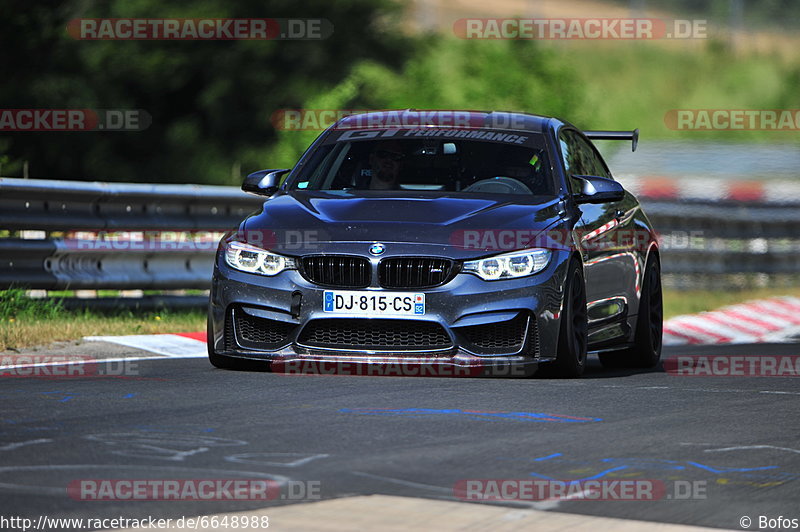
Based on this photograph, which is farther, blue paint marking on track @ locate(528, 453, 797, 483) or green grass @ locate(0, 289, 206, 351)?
green grass @ locate(0, 289, 206, 351)

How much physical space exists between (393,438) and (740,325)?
1116cm

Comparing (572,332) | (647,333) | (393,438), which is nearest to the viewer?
(393,438)

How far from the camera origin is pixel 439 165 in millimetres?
10508

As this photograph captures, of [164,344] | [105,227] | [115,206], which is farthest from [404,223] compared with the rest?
[115,206]

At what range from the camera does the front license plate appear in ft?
30.4

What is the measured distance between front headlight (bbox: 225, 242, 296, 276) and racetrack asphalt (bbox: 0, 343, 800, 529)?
0.60 meters

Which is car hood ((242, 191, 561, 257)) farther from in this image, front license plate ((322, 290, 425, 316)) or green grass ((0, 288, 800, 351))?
green grass ((0, 288, 800, 351))

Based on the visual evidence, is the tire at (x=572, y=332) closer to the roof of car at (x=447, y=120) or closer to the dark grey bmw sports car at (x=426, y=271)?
the dark grey bmw sports car at (x=426, y=271)

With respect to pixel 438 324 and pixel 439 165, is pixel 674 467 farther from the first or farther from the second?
pixel 439 165

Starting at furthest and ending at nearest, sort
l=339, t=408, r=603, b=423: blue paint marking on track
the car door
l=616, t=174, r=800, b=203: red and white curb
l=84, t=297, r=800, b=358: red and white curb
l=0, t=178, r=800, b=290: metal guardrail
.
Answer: l=616, t=174, r=800, b=203: red and white curb → l=0, t=178, r=800, b=290: metal guardrail → l=84, t=297, r=800, b=358: red and white curb → the car door → l=339, t=408, r=603, b=423: blue paint marking on track

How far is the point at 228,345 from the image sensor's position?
→ 9.65 meters

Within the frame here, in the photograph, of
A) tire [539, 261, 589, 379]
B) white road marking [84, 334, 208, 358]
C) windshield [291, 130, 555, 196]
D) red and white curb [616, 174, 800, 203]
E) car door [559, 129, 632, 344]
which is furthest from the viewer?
red and white curb [616, 174, 800, 203]

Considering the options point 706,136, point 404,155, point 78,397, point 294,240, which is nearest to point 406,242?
point 294,240

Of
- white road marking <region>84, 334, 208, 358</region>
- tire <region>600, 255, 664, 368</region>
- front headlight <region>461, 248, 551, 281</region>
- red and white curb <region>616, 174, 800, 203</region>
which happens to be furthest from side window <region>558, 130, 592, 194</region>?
red and white curb <region>616, 174, 800, 203</region>
